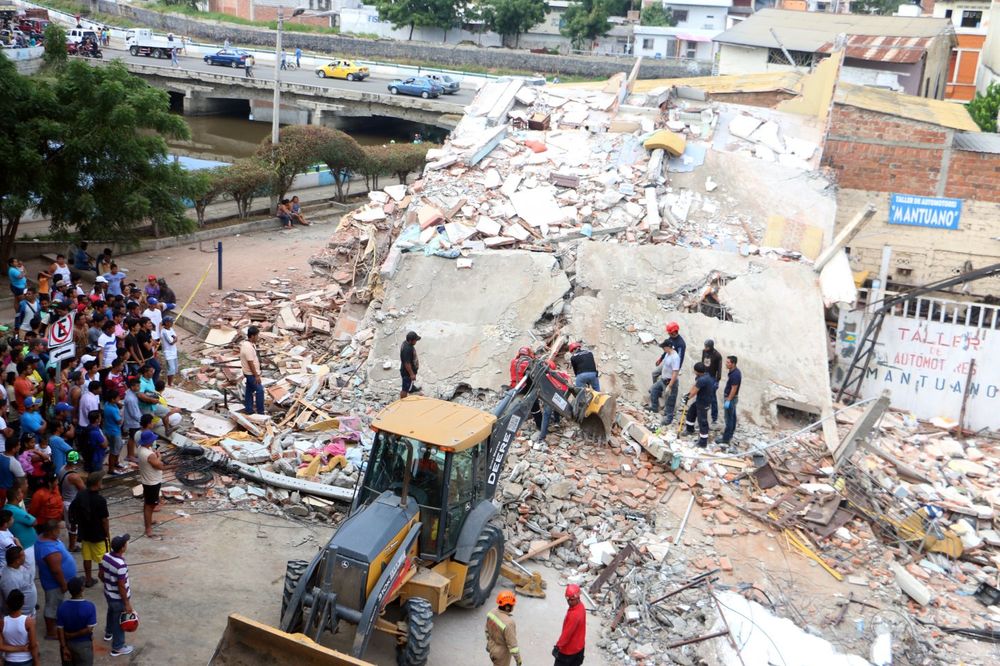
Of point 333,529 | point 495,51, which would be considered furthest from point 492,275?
point 495,51

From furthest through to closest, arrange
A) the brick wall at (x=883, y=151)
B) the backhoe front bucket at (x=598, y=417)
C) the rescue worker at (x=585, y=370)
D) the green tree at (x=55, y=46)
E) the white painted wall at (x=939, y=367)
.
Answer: the brick wall at (x=883, y=151), the green tree at (x=55, y=46), the white painted wall at (x=939, y=367), the rescue worker at (x=585, y=370), the backhoe front bucket at (x=598, y=417)

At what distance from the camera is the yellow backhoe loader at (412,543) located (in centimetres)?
758

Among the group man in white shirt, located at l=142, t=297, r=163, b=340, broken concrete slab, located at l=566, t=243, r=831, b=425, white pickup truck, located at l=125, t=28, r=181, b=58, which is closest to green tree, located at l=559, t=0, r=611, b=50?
white pickup truck, located at l=125, t=28, r=181, b=58

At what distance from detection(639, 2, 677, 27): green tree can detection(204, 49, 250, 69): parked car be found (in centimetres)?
3039

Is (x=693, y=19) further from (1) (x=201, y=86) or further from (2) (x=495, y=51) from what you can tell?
(1) (x=201, y=86)

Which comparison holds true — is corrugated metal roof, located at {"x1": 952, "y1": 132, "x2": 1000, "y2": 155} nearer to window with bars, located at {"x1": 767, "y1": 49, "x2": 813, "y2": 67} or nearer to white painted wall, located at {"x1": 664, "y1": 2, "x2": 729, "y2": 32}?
window with bars, located at {"x1": 767, "y1": 49, "x2": 813, "y2": 67}

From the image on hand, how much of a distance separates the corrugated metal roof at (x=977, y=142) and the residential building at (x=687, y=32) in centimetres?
4612

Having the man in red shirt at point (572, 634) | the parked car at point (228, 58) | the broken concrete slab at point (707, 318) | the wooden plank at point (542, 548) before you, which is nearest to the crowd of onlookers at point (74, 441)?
the man in red shirt at point (572, 634)

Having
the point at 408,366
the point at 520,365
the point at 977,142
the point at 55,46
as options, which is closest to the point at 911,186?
the point at 977,142

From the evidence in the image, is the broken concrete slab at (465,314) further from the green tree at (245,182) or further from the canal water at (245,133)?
the canal water at (245,133)

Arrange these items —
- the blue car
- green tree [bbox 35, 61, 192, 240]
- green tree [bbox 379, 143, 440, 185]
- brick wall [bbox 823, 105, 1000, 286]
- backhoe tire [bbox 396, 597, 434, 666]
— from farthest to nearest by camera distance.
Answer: the blue car, green tree [bbox 379, 143, 440, 185], brick wall [bbox 823, 105, 1000, 286], green tree [bbox 35, 61, 192, 240], backhoe tire [bbox 396, 597, 434, 666]

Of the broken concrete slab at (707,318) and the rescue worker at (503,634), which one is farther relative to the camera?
the broken concrete slab at (707,318)

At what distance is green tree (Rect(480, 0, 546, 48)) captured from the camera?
65875 mm

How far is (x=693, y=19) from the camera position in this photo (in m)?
70.1
